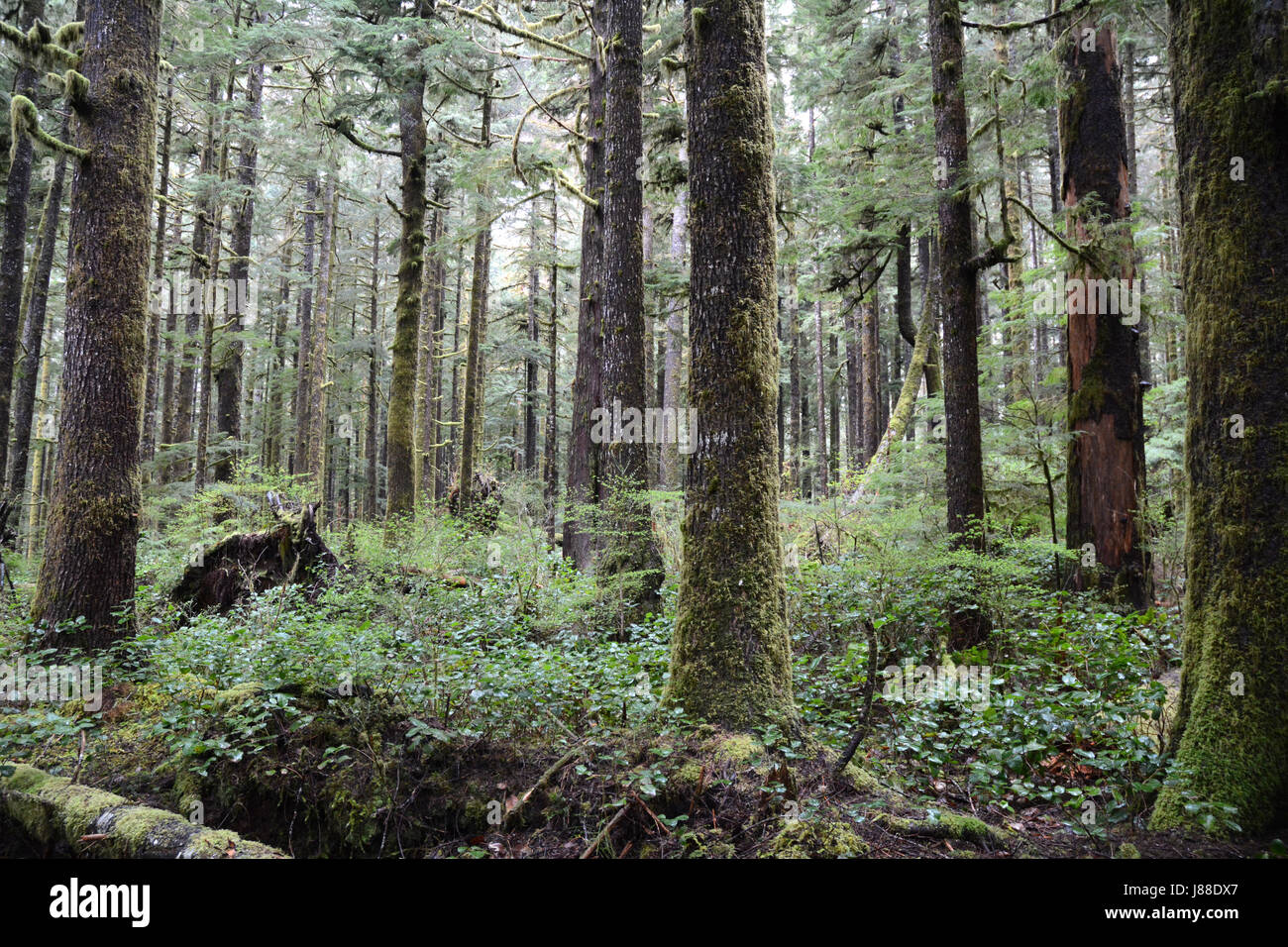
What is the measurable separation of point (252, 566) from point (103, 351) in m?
3.11

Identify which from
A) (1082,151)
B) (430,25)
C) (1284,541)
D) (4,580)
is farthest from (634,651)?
(430,25)

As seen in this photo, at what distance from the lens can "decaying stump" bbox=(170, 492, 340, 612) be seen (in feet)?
28.0

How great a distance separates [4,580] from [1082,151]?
1534cm

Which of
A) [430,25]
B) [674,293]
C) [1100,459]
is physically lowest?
[1100,459]

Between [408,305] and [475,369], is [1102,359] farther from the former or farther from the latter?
[475,369]

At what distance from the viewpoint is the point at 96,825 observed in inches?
148

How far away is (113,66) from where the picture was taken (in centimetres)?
691

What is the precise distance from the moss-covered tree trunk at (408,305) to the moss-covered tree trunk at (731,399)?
9.13 m

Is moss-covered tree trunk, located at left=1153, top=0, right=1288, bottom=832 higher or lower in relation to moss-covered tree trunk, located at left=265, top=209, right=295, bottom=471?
lower

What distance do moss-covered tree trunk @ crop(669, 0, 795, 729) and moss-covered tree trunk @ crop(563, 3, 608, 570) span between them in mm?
4389

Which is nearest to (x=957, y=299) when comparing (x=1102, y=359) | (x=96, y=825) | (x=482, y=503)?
(x=1102, y=359)

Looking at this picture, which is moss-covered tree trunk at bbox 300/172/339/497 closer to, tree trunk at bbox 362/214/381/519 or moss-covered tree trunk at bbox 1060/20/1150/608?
tree trunk at bbox 362/214/381/519

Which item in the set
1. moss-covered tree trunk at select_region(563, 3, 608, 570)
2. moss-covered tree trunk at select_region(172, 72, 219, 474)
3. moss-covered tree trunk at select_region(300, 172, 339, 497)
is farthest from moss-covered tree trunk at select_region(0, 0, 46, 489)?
moss-covered tree trunk at select_region(563, 3, 608, 570)
